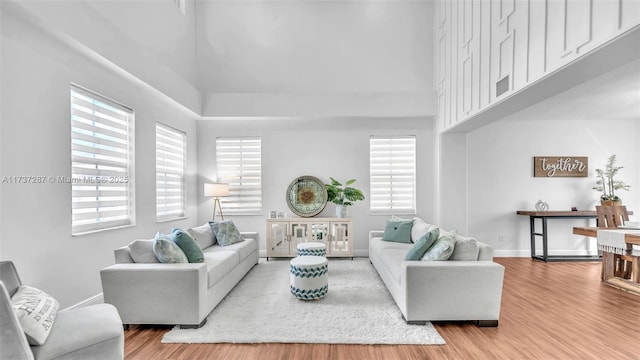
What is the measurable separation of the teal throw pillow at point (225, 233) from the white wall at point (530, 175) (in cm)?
414

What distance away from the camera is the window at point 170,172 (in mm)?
4632

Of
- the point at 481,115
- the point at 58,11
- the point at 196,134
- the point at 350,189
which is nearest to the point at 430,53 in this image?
the point at 481,115

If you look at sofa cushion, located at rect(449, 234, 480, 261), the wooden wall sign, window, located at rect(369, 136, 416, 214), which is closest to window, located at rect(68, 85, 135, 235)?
sofa cushion, located at rect(449, 234, 480, 261)

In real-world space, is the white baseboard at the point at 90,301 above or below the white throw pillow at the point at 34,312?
below

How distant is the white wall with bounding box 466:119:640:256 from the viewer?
5777 mm

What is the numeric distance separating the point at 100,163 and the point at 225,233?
1.74 meters

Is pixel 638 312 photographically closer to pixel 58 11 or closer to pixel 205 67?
pixel 58 11

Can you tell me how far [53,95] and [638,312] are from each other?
19.8 ft

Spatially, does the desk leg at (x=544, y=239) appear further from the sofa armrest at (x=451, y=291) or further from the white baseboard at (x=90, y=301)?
the white baseboard at (x=90, y=301)

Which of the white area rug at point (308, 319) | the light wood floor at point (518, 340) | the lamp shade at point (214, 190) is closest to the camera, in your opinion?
the light wood floor at point (518, 340)

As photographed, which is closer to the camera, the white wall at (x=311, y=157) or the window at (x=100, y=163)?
the window at (x=100, y=163)

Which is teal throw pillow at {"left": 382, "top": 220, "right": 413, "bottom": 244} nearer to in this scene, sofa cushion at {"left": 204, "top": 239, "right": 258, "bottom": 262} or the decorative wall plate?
the decorative wall plate

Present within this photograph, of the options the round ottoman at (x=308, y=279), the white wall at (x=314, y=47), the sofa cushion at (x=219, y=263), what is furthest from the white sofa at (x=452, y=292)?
the white wall at (x=314, y=47)

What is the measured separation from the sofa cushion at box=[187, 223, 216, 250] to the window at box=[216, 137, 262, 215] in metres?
1.41
